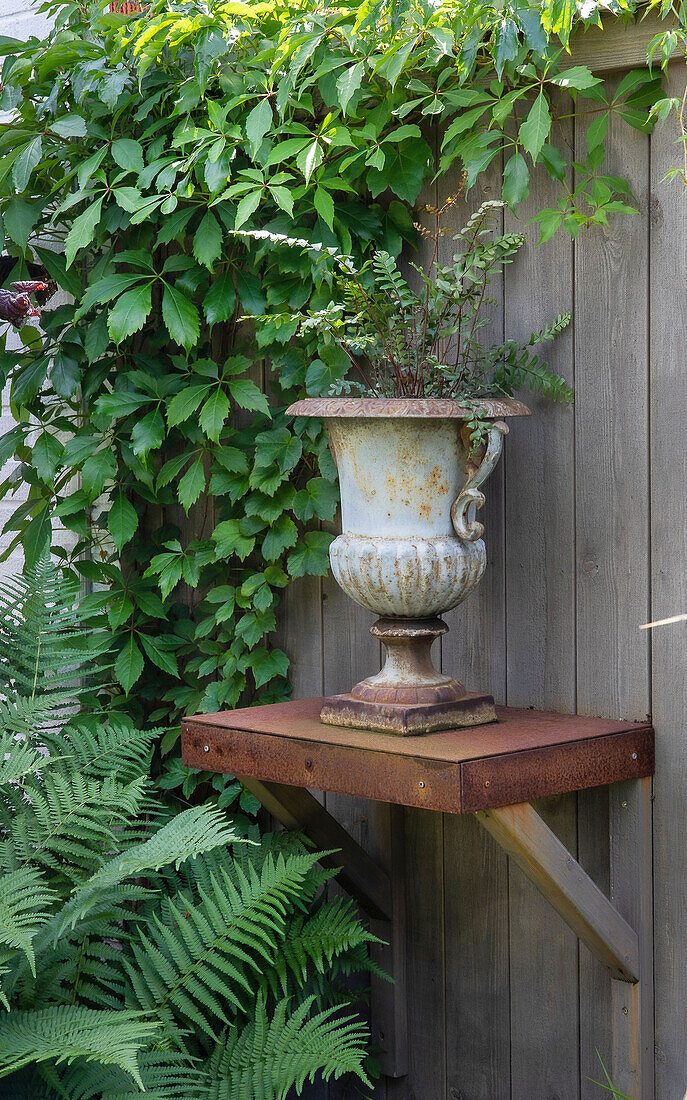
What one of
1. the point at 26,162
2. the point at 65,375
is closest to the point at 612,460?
the point at 65,375

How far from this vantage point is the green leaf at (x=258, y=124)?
5.91 ft

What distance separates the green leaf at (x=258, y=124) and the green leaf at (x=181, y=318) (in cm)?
29

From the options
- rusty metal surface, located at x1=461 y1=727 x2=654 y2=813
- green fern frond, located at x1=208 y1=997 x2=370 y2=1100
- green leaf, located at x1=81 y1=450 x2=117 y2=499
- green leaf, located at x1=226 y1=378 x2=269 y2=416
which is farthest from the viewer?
green leaf, located at x1=81 y1=450 x2=117 y2=499

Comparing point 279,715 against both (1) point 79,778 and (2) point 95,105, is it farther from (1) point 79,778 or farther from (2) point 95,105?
(2) point 95,105

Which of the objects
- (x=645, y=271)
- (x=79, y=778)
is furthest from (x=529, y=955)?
(x=645, y=271)

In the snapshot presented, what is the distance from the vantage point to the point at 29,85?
7.12 ft

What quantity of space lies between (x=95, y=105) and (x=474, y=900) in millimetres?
1564

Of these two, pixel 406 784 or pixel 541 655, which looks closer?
pixel 406 784

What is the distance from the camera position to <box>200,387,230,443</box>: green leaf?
78.7 inches

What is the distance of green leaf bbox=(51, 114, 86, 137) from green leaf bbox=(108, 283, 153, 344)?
0.31 metres

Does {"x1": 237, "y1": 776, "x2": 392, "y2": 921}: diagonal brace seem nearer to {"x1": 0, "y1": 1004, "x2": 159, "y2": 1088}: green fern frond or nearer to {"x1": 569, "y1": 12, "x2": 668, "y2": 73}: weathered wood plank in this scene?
{"x1": 0, "y1": 1004, "x2": 159, "y2": 1088}: green fern frond

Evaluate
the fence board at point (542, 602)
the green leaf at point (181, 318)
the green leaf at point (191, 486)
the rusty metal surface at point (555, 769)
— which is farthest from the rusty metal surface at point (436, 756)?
the green leaf at point (181, 318)

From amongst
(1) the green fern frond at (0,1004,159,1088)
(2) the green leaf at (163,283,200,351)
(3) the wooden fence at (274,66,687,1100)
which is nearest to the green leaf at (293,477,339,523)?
(3) the wooden fence at (274,66,687,1100)

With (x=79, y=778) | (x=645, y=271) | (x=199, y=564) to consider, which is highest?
(x=645, y=271)
